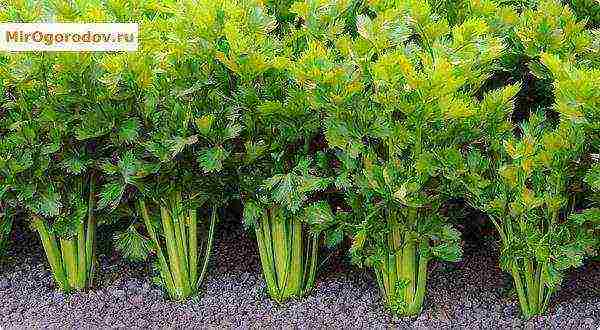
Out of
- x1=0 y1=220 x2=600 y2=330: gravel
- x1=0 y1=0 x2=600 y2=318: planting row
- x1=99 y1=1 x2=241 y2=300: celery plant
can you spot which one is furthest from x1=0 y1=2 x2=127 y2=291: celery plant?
x1=0 y1=220 x2=600 y2=330: gravel

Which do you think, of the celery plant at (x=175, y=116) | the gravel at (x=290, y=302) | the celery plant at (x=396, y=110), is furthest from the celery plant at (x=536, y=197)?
the celery plant at (x=175, y=116)

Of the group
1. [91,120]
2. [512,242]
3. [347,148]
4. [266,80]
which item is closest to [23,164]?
[91,120]

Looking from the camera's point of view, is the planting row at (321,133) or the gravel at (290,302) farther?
the gravel at (290,302)

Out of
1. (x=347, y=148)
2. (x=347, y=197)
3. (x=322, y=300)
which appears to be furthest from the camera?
(x=322, y=300)

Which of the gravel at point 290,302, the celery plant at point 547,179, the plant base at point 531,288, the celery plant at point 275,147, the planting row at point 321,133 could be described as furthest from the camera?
the gravel at point 290,302

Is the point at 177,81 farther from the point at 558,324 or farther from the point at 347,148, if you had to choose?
the point at 558,324

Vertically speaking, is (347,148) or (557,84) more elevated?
(557,84)

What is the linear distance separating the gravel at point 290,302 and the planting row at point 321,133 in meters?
0.11

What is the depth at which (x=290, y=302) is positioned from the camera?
3.63m

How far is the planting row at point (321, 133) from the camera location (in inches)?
118

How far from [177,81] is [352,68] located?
720 mm

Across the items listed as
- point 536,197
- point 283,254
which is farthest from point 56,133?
point 536,197

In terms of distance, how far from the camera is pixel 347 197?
3332 mm

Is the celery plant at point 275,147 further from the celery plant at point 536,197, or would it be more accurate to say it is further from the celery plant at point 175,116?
the celery plant at point 536,197
